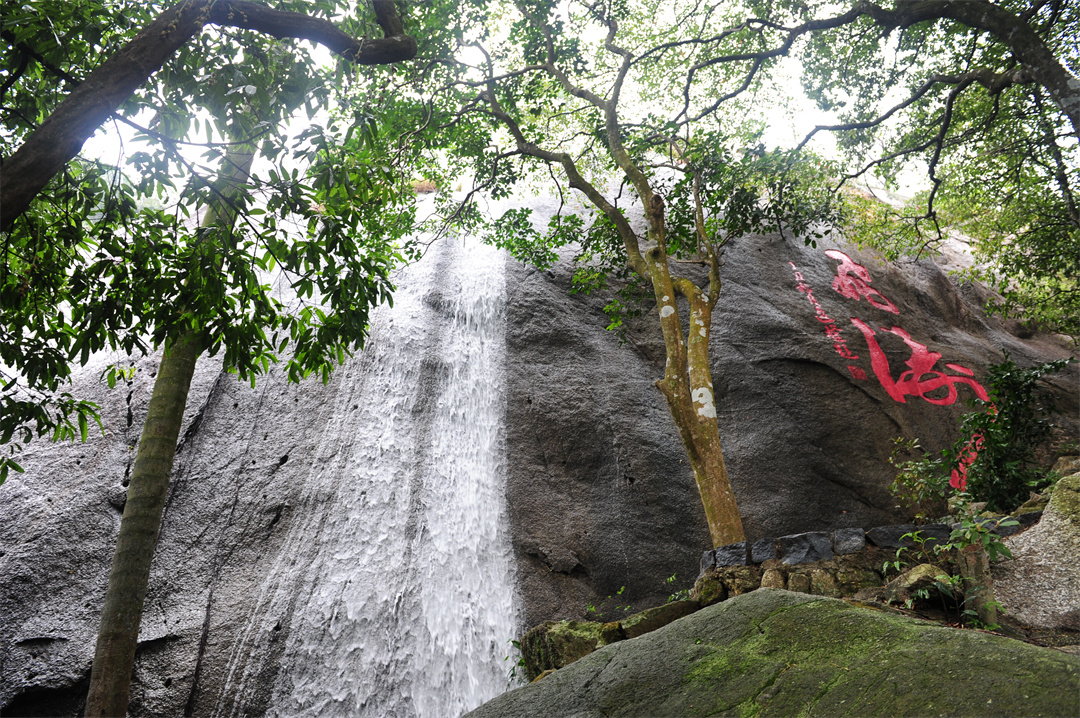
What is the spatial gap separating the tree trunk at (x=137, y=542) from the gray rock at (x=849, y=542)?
483 cm

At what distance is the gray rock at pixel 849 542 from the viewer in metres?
4.62

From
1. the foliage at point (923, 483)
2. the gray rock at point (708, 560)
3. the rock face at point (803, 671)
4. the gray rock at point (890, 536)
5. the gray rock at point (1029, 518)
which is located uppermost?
the foliage at point (923, 483)

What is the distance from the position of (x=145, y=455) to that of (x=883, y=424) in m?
9.65

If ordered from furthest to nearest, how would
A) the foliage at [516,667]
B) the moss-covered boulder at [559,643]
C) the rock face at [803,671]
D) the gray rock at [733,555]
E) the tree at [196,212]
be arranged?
the foliage at [516,667]
the moss-covered boulder at [559,643]
the gray rock at [733,555]
the tree at [196,212]
the rock face at [803,671]

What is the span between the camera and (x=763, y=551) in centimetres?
485

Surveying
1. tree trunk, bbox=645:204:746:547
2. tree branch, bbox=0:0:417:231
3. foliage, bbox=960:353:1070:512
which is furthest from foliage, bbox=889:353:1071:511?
tree branch, bbox=0:0:417:231

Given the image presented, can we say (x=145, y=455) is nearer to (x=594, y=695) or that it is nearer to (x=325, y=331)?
(x=325, y=331)

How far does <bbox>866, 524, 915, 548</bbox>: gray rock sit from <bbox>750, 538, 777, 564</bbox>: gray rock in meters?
0.67

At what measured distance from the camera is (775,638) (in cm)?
251

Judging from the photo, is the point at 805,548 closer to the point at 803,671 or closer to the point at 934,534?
the point at 934,534

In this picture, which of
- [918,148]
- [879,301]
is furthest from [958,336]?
[918,148]

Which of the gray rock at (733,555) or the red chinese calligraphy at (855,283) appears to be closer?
the gray rock at (733,555)

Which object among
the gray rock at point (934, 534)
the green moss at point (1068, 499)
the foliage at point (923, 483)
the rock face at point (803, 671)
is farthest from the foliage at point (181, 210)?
the foliage at point (923, 483)

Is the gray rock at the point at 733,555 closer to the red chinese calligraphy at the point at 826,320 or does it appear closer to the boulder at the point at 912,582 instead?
the boulder at the point at 912,582
